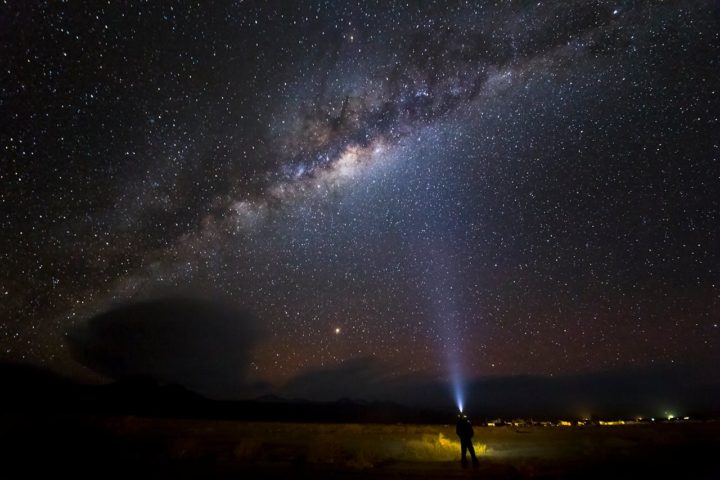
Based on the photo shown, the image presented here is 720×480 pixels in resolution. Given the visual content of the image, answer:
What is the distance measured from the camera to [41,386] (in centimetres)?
11600

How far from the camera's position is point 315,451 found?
13.2 metres

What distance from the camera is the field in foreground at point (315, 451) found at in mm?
12164

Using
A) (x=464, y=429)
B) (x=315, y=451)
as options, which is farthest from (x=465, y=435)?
(x=315, y=451)

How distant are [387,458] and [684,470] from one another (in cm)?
941

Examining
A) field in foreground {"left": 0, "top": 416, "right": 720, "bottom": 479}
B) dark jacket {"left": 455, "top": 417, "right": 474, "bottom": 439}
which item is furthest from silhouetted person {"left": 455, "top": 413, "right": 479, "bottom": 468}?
field in foreground {"left": 0, "top": 416, "right": 720, "bottom": 479}

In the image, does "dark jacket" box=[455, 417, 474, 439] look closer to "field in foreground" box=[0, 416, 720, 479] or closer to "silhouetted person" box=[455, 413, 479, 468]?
"silhouetted person" box=[455, 413, 479, 468]

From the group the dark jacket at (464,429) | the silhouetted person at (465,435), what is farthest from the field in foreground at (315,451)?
the dark jacket at (464,429)

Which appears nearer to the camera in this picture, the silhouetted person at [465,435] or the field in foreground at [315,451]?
the field in foreground at [315,451]

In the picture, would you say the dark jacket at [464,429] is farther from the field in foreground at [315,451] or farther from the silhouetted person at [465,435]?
the field in foreground at [315,451]

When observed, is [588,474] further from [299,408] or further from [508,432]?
[299,408]

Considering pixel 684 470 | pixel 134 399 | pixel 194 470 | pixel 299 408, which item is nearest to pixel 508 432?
pixel 684 470

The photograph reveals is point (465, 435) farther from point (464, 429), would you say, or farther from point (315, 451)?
point (315, 451)

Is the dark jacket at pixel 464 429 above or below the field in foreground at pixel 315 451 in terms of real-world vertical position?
above

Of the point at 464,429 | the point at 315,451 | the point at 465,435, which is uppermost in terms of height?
the point at 464,429
